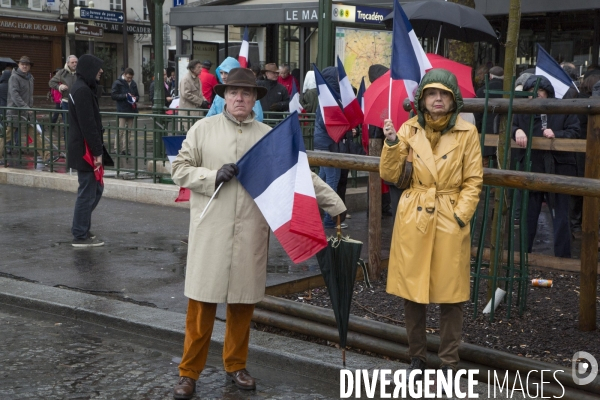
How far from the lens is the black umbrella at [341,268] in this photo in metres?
5.05

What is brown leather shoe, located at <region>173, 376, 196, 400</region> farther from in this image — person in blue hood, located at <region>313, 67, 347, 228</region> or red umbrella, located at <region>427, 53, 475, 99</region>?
person in blue hood, located at <region>313, 67, 347, 228</region>

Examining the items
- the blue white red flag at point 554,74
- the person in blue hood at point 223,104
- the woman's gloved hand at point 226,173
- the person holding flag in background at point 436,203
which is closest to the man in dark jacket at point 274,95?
the person in blue hood at point 223,104

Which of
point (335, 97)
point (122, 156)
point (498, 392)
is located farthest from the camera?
point (122, 156)

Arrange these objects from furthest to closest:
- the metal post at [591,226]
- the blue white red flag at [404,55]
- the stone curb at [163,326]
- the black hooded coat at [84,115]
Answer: the black hooded coat at [84,115]
the metal post at [591,226]
the blue white red flag at [404,55]
the stone curb at [163,326]

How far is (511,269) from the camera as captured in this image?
6.03m

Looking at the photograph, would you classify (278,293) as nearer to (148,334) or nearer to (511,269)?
(148,334)

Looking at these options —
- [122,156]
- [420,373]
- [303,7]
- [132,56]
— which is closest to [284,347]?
[420,373]

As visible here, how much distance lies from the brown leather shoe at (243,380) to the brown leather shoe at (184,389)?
10.1 inches

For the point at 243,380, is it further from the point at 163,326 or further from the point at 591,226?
the point at 591,226

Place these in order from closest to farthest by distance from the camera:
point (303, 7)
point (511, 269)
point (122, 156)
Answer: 1. point (511, 269)
2. point (122, 156)
3. point (303, 7)

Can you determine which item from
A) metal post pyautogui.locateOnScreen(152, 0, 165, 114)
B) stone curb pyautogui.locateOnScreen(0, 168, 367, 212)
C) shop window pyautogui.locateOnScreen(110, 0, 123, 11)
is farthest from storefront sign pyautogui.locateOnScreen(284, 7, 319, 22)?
shop window pyautogui.locateOnScreen(110, 0, 123, 11)

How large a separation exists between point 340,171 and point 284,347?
15.7ft

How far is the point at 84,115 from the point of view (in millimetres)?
8930

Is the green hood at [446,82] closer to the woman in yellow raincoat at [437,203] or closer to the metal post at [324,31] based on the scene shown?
the woman in yellow raincoat at [437,203]
